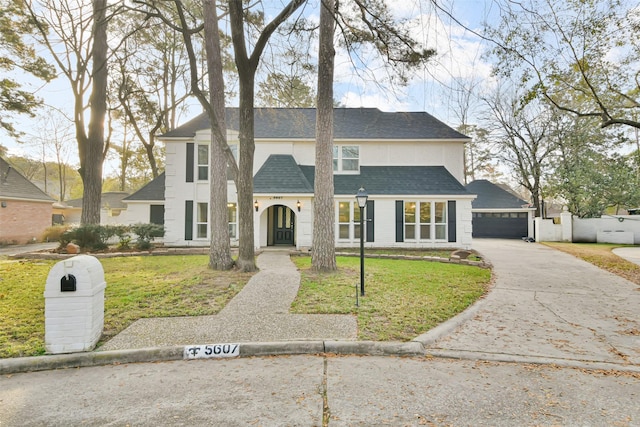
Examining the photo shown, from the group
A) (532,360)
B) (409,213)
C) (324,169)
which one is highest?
(324,169)

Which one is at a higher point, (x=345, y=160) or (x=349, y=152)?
(x=349, y=152)

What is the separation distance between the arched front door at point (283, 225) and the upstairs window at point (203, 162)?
376cm

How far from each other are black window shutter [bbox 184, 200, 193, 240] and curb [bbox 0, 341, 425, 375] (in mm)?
11818

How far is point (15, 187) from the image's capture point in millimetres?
18656

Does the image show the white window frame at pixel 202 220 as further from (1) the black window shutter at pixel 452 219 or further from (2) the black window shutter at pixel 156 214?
(1) the black window shutter at pixel 452 219

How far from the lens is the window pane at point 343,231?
15.0 metres

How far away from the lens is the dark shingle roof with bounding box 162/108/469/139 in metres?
16.0

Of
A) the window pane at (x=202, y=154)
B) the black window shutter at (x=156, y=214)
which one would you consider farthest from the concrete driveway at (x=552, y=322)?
the black window shutter at (x=156, y=214)

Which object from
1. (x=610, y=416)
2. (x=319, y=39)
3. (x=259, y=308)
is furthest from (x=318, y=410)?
(x=319, y=39)

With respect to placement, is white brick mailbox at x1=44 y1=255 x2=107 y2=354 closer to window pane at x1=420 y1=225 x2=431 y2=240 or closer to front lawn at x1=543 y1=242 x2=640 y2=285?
front lawn at x1=543 y1=242 x2=640 y2=285

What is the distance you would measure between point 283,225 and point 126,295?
384 inches

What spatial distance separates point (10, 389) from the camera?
321cm

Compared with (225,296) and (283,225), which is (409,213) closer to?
(283,225)

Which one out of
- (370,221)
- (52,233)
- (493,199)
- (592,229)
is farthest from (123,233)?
(592,229)
